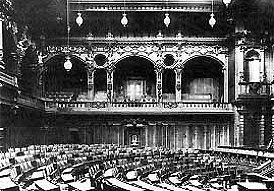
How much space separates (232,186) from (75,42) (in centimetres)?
1543

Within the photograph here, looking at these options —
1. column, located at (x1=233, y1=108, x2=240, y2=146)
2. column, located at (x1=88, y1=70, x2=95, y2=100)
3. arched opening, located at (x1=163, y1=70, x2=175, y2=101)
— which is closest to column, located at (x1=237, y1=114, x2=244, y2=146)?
column, located at (x1=233, y1=108, x2=240, y2=146)

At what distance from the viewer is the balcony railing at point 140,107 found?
25.8 m

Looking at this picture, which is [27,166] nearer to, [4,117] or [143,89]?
[4,117]

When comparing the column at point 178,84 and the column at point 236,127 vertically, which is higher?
the column at point 178,84

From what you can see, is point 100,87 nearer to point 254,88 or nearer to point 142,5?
point 142,5

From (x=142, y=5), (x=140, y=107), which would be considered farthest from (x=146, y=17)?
(x=140, y=107)

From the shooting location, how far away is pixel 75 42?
1057 inches

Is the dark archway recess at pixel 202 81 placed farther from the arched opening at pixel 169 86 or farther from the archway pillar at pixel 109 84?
the archway pillar at pixel 109 84

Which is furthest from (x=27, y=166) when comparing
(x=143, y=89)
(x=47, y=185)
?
(x=143, y=89)

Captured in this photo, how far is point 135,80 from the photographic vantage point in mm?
28906

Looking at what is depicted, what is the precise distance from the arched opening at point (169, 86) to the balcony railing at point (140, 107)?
2466 mm

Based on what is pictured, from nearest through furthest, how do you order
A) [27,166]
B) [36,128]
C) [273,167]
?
[27,166], [273,167], [36,128]

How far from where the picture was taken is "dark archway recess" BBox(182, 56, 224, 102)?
28672 millimetres

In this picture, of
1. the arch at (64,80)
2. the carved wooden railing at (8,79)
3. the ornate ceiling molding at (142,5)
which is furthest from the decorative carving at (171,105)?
the carved wooden railing at (8,79)
